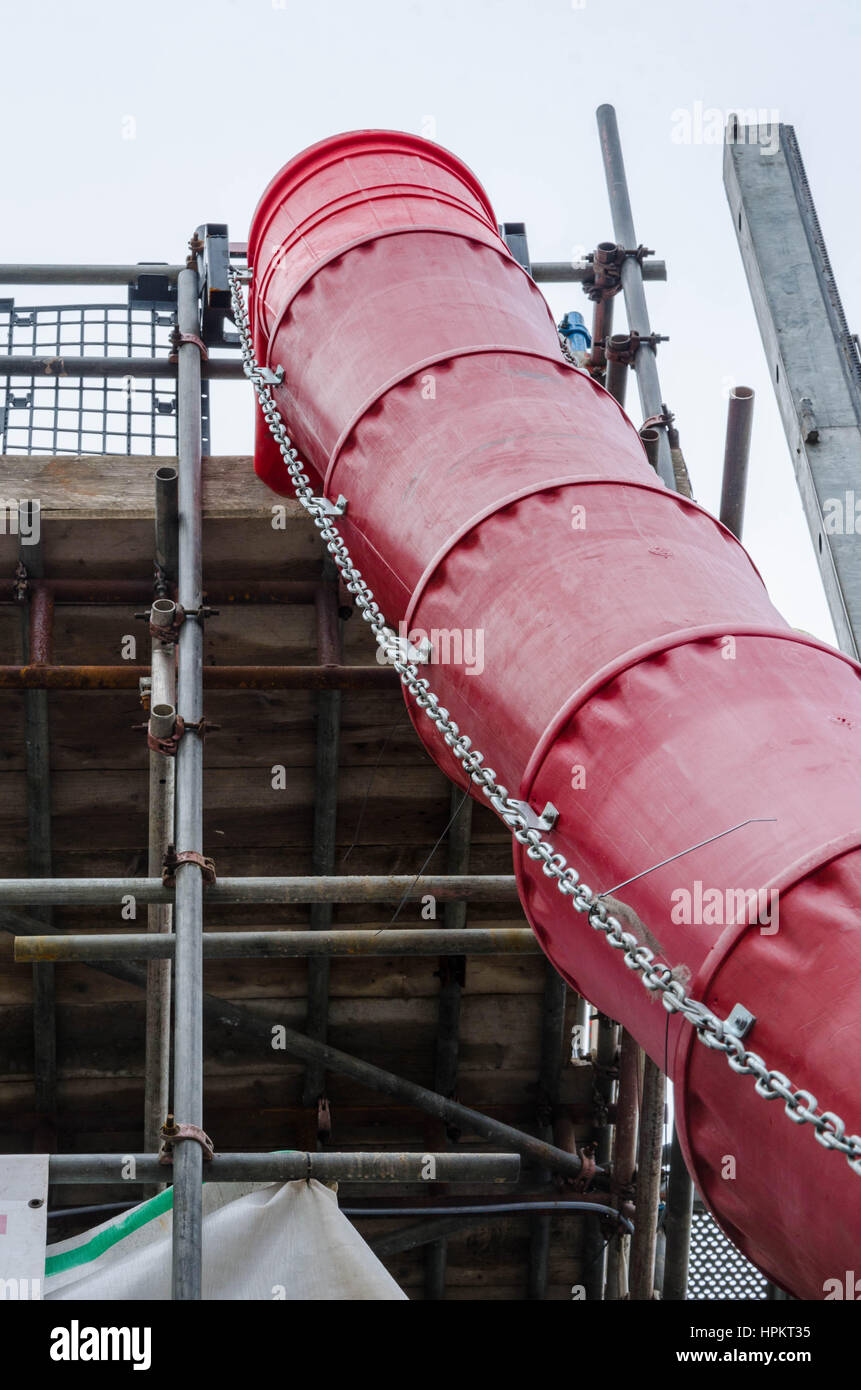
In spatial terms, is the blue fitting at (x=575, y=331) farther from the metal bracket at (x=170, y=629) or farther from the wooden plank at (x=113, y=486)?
the metal bracket at (x=170, y=629)

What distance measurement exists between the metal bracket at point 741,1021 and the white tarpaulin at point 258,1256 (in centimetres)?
297

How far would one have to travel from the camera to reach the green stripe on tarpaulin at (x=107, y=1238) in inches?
241

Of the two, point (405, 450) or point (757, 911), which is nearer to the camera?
point (757, 911)

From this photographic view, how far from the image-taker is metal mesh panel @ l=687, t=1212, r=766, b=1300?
892cm

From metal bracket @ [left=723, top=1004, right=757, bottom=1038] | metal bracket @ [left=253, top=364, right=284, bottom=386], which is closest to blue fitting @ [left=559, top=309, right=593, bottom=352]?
metal bracket @ [left=253, top=364, right=284, bottom=386]

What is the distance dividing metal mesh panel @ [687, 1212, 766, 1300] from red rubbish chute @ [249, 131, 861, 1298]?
5.42 metres

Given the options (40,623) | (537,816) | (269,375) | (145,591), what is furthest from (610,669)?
(40,623)

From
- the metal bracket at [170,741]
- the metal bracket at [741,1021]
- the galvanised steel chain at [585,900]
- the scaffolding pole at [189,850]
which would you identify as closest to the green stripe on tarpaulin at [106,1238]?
the scaffolding pole at [189,850]

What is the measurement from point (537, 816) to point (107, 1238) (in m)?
3.39
